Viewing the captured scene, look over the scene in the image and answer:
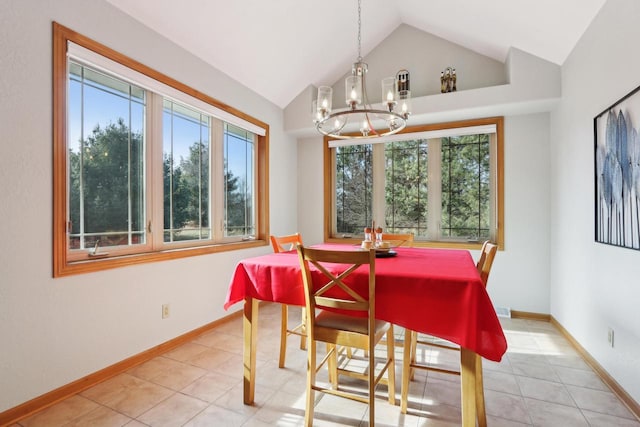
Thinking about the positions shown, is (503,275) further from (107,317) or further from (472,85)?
(107,317)

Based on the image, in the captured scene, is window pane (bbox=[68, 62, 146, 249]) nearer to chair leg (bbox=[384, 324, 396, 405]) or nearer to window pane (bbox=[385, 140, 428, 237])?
chair leg (bbox=[384, 324, 396, 405])

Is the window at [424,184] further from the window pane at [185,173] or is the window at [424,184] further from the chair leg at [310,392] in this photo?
the chair leg at [310,392]

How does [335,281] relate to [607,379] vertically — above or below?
above

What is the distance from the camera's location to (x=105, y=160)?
7.43 feet

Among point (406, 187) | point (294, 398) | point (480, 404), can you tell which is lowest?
point (294, 398)

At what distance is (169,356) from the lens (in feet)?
8.18

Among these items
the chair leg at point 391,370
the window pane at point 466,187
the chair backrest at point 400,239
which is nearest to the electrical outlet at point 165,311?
the chair leg at point 391,370

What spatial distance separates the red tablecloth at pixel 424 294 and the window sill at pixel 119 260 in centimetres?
94

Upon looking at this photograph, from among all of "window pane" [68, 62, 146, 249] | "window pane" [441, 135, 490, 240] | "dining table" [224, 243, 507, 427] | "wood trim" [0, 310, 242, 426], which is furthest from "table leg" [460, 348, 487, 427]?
"window pane" [441, 135, 490, 240]

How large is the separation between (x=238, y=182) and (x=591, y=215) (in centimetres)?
321

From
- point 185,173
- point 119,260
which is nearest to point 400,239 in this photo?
point 185,173

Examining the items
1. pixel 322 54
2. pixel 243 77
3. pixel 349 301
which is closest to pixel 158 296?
pixel 349 301

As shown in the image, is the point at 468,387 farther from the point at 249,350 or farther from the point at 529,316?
the point at 529,316

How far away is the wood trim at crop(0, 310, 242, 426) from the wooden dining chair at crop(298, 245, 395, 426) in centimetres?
146
